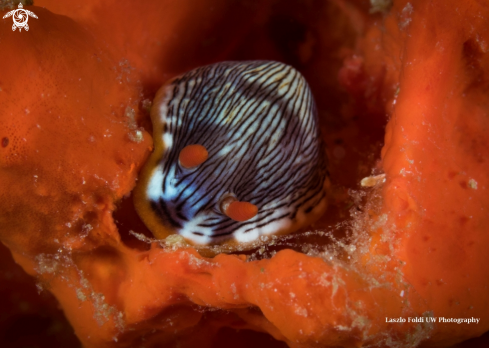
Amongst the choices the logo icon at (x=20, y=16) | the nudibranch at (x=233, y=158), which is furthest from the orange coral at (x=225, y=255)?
the nudibranch at (x=233, y=158)

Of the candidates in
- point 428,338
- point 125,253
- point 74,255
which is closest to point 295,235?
point 428,338

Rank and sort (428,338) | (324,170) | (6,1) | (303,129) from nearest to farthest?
(6,1)
(428,338)
(303,129)
(324,170)

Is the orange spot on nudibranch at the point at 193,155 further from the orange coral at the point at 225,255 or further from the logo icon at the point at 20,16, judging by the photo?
the logo icon at the point at 20,16

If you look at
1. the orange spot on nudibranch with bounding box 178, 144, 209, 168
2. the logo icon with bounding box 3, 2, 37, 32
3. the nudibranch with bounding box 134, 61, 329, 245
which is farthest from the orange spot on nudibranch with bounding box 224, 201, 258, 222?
the logo icon with bounding box 3, 2, 37, 32

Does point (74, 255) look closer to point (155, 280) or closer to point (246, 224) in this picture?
point (155, 280)

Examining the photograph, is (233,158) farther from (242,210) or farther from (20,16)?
(20,16)

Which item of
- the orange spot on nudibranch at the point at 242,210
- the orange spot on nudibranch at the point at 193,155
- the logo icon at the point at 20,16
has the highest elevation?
the logo icon at the point at 20,16

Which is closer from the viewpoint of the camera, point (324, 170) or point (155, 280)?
point (155, 280)
